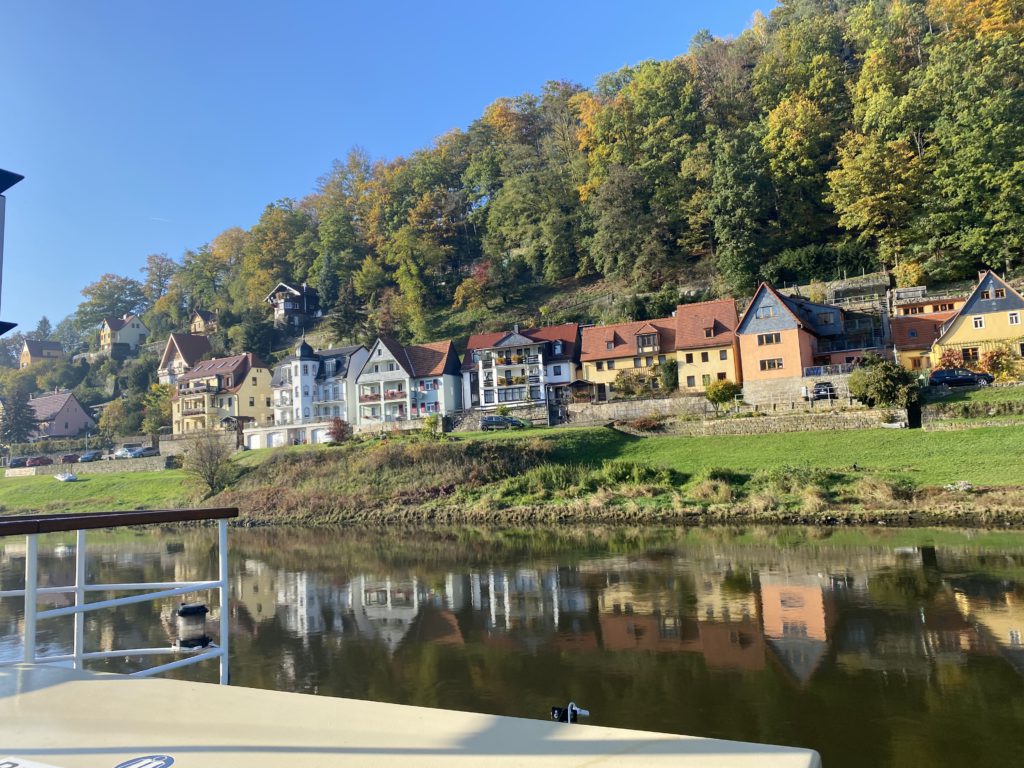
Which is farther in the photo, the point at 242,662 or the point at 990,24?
the point at 990,24

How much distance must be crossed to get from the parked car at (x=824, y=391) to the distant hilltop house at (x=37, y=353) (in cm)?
10927

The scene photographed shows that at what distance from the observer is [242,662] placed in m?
13.2

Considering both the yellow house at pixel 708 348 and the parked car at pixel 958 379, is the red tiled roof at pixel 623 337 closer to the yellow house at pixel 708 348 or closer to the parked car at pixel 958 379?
the yellow house at pixel 708 348

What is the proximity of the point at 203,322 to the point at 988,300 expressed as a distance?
301 feet

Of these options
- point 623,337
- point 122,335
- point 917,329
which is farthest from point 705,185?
point 122,335

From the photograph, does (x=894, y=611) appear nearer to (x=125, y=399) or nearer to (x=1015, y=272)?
(x=1015, y=272)

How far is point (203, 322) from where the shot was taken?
9744 centimetres

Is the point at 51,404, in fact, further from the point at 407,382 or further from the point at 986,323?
the point at 986,323

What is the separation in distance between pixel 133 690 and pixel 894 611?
15.3 m

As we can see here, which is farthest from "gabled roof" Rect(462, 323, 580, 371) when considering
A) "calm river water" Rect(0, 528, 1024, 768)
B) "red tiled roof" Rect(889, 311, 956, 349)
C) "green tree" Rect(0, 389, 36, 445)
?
"green tree" Rect(0, 389, 36, 445)

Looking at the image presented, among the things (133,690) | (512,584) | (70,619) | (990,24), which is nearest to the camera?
(133,690)

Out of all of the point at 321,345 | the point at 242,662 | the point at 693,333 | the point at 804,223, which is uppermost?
the point at 804,223

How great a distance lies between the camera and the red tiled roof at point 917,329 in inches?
1817

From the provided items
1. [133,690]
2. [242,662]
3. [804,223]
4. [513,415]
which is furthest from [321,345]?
[133,690]
